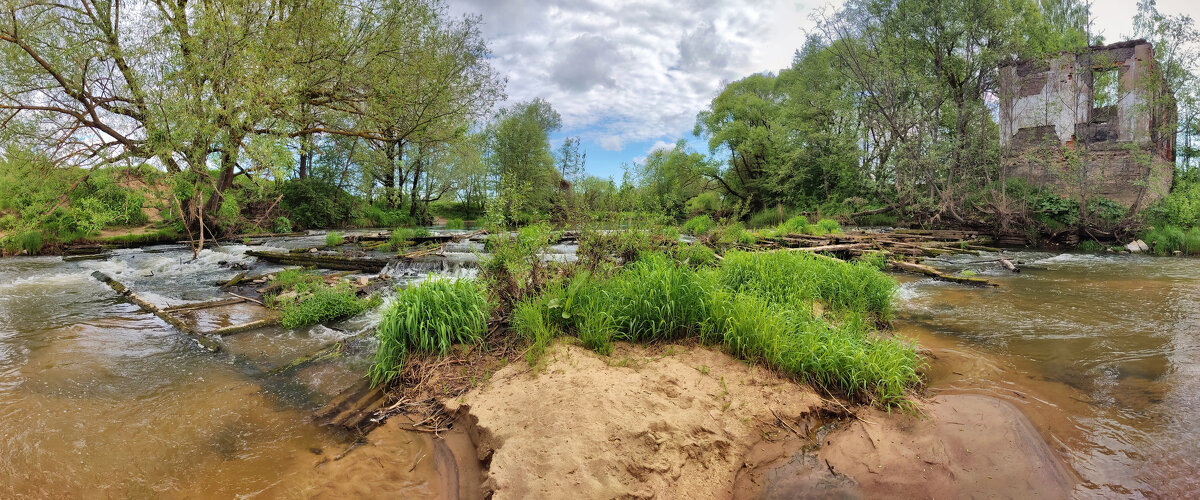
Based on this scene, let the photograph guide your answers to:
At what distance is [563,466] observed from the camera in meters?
2.81

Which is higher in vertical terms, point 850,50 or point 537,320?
point 850,50

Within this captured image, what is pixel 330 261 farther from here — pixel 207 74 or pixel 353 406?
pixel 353 406

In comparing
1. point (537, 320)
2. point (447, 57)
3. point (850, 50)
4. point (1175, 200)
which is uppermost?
point (850, 50)

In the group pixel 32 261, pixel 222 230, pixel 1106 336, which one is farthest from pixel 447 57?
pixel 1106 336

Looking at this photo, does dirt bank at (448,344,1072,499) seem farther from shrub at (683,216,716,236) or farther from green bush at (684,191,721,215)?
green bush at (684,191,721,215)

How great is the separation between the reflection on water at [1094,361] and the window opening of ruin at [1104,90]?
9462 mm

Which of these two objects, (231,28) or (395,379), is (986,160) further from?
(231,28)

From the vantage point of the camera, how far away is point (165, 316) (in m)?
6.78

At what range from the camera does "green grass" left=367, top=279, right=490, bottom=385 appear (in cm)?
463

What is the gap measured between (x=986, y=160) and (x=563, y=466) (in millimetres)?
24050

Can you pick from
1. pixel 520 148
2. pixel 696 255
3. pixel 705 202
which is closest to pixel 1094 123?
pixel 696 255

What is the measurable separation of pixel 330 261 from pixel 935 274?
14.6m

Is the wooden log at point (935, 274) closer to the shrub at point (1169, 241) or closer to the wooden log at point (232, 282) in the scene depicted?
the shrub at point (1169, 241)

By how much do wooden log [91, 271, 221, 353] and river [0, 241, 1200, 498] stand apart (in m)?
0.15
